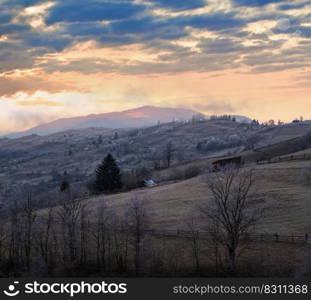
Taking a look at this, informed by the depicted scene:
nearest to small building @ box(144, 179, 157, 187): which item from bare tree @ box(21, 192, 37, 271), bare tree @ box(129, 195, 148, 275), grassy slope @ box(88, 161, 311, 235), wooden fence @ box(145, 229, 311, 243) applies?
grassy slope @ box(88, 161, 311, 235)

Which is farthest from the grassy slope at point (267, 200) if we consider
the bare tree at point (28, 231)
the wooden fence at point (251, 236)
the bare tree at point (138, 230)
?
the bare tree at point (28, 231)

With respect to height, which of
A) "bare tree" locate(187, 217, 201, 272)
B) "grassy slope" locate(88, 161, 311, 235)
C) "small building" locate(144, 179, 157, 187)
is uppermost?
"small building" locate(144, 179, 157, 187)

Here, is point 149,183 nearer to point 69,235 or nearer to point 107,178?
point 107,178

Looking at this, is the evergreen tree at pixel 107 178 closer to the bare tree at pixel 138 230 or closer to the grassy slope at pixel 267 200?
the grassy slope at pixel 267 200

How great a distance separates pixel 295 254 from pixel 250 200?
25.2 m

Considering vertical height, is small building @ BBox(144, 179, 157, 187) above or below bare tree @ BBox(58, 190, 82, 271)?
above

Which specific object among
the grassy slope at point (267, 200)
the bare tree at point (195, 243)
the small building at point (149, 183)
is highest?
the small building at point (149, 183)

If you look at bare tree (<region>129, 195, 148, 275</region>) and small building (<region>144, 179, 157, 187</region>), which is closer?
bare tree (<region>129, 195, 148, 275</region>)

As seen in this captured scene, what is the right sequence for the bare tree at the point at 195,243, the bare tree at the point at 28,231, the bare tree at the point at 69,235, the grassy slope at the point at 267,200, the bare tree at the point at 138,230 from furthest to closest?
the grassy slope at the point at 267,200, the bare tree at the point at 28,231, the bare tree at the point at 69,235, the bare tree at the point at 138,230, the bare tree at the point at 195,243

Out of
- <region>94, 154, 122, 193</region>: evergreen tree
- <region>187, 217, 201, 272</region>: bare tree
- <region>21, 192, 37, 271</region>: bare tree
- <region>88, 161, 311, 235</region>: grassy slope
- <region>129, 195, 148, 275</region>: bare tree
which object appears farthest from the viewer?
<region>94, 154, 122, 193</region>: evergreen tree

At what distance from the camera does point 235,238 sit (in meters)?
65.6

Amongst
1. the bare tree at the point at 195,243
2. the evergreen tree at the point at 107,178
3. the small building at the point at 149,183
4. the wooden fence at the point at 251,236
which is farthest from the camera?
the evergreen tree at the point at 107,178

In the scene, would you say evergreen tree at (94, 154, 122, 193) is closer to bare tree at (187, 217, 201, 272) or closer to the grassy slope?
the grassy slope

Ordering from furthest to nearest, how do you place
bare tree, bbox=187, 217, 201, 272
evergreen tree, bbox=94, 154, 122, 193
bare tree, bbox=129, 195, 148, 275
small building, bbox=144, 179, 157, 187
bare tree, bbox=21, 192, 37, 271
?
evergreen tree, bbox=94, 154, 122, 193 < small building, bbox=144, 179, 157, 187 < bare tree, bbox=21, 192, 37, 271 < bare tree, bbox=129, 195, 148, 275 < bare tree, bbox=187, 217, 201, 272
